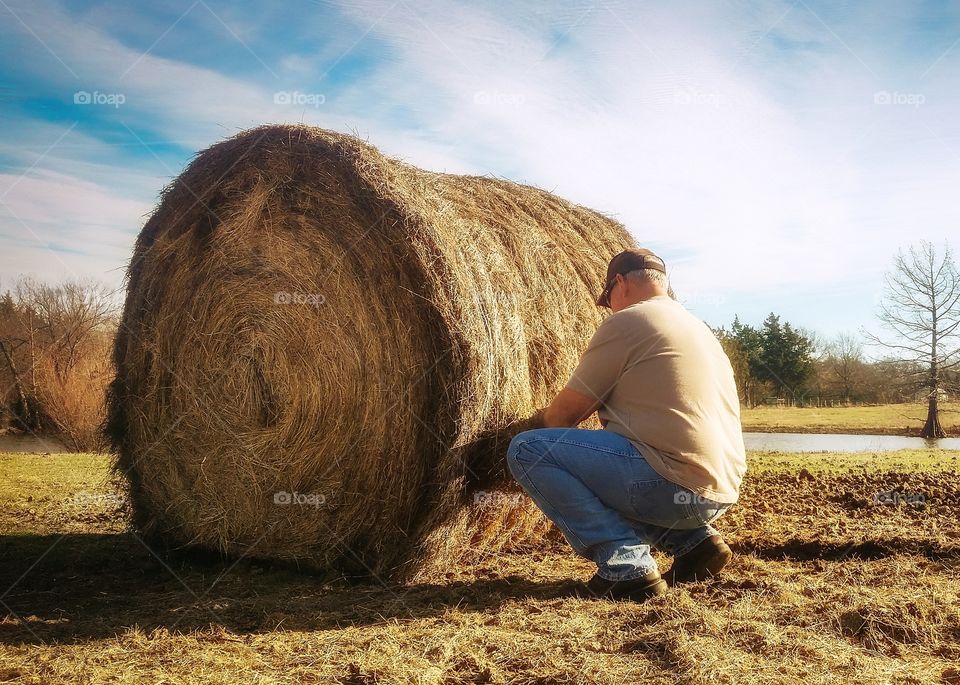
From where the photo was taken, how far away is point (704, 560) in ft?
14.3

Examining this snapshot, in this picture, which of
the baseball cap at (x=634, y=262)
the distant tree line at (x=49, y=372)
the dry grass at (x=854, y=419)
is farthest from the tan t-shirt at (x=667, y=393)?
the dry grass at (x=854, y=419)

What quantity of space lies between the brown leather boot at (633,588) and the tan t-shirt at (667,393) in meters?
0.52

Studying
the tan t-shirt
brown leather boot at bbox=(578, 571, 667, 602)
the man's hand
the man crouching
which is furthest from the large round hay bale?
brown leather boot at bbox=(578, 571, 667, 602)

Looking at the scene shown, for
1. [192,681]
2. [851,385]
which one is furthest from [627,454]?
[851,385]

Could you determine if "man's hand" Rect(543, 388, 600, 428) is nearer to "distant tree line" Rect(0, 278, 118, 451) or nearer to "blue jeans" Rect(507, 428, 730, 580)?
"blue jeans" Rect(507, 428, 730, 580)

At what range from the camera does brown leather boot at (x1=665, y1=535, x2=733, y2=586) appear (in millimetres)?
4359

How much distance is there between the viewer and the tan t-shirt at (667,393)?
3998 millimetres

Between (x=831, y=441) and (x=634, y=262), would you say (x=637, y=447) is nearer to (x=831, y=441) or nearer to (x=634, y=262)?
(x=634, y=262)

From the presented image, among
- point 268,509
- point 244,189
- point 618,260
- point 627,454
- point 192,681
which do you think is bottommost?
point 192,681

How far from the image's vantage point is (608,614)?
3.71 meters

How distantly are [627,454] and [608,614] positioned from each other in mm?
819

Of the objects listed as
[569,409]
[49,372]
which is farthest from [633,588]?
[49,372]

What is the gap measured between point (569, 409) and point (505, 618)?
1156 millimetres

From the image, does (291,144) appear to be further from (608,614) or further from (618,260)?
(608,614)
